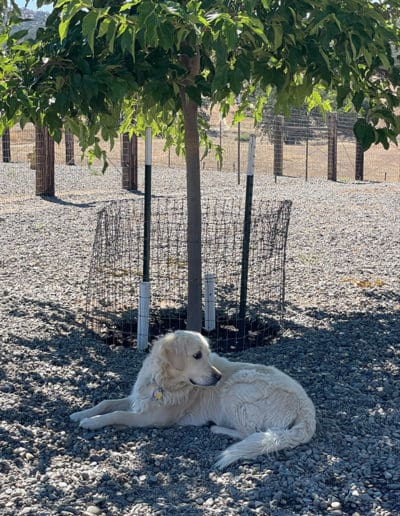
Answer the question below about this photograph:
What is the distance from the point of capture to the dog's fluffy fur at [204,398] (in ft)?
15.3

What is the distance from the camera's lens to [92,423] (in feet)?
15.7

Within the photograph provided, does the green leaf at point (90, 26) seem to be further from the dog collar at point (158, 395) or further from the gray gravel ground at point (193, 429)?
the gray gravel ground at point (193, 429)

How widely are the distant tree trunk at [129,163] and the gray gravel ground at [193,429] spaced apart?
7363 millimetres

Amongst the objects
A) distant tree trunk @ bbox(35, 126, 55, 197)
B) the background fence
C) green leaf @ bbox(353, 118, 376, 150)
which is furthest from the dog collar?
the background fence

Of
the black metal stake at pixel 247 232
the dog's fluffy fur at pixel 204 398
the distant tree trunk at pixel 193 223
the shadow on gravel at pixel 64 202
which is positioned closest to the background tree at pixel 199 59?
the distant tree trunk at pixel 193 223

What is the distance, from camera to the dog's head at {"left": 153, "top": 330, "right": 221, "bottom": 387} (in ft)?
15.9

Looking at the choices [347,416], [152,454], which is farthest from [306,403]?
[152,454]

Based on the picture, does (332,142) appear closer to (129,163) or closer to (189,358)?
(129,163)

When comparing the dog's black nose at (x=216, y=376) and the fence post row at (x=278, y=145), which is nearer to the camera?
the dog's black nose at (x=216, y=376)

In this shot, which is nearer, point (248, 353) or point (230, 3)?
point (230, 3)

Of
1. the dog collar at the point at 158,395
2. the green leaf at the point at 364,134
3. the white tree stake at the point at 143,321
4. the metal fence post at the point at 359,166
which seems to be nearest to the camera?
the dog collar at the point at 158,395

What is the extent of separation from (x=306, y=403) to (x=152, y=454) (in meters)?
0.98

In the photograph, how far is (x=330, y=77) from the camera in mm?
5496

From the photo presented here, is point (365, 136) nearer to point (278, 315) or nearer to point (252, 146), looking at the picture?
point (252, 146)
